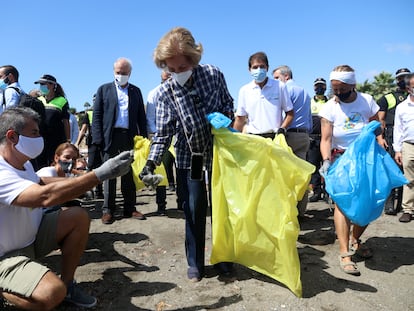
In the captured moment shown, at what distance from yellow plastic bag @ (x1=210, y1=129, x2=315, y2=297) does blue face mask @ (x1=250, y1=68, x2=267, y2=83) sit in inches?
58.2

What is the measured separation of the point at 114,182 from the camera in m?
4.57

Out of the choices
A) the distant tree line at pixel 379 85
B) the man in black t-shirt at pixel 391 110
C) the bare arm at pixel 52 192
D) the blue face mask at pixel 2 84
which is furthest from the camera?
the distant tree line at pixel 379 85

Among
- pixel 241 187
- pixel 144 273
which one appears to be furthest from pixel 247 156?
pixel 144 273

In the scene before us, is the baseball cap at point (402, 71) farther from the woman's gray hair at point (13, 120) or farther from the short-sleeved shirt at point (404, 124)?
the woman's gray hair at point (13, 120)

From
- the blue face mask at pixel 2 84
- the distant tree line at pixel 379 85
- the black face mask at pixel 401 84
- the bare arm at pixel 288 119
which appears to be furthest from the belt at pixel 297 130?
the distant tree line at pixel 379 85

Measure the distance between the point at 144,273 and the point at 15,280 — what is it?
46.7 inches

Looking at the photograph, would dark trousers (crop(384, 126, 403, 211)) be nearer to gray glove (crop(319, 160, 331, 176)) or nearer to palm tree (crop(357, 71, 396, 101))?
gray glove (crop(319, 160, 331, 176))

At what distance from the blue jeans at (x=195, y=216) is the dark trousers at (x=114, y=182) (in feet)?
6.35

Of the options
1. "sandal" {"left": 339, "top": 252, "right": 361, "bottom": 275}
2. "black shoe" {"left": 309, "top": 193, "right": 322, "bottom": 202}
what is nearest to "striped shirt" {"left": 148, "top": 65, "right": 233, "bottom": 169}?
"sandal" {"left": 339, "top": 252, "right": 361, "bottom": 275}

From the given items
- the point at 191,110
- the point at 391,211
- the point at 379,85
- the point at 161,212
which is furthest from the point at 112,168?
the point at 379,85

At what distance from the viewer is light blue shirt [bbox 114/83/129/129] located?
4602 millimetres

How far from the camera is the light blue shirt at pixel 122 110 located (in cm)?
460

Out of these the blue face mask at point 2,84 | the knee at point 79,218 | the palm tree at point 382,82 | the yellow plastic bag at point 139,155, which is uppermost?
the palm tree at point 382,82

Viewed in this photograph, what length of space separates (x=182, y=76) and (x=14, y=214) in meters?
1.43
